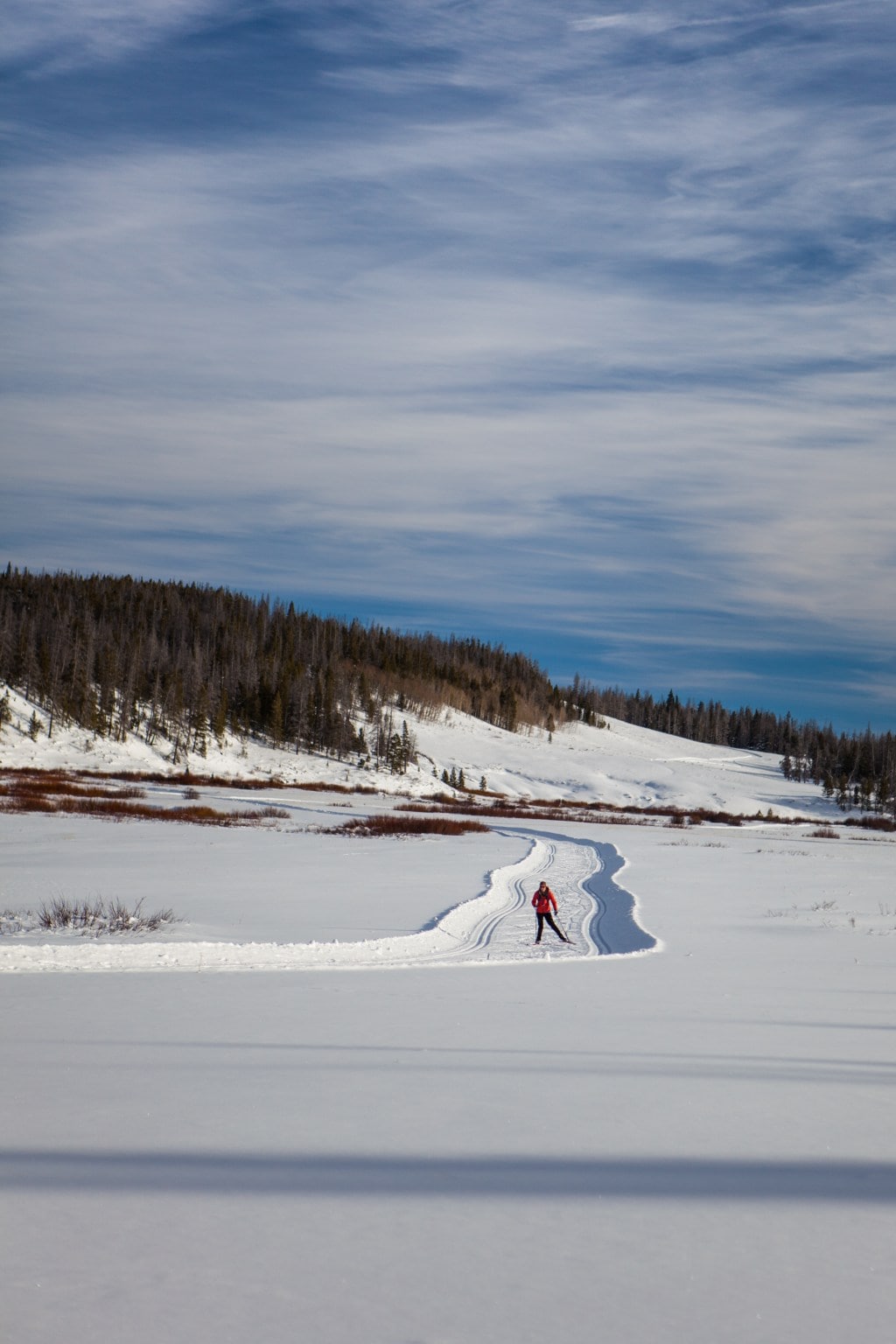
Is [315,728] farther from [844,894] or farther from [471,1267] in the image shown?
[471,1267]

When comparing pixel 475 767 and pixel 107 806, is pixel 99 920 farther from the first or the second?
pixel 475 767

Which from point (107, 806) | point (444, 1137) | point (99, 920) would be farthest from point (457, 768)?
point (444, 1137)

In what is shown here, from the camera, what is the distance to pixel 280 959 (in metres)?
12.7

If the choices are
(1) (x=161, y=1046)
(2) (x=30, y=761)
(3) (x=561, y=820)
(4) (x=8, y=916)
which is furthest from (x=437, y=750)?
(1) (x=161, y=1046)

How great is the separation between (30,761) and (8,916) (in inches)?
2489

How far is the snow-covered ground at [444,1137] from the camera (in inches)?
161

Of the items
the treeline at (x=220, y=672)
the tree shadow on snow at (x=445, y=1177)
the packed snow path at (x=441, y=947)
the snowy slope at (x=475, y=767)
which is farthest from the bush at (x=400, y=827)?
the treeline at (x=220, y=672)

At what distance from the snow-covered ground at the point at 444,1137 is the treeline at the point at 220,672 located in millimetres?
73967

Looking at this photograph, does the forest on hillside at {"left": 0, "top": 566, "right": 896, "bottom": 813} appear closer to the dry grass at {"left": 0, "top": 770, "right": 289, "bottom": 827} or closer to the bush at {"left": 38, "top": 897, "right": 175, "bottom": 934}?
the dry grass at {"left": 0, "top": 770, "right": 289, "bottom": 827}

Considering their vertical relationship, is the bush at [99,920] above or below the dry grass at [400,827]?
above

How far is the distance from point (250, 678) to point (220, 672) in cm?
653

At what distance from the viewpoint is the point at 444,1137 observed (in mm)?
6035

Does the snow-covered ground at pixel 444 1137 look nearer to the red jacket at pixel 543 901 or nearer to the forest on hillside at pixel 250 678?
the red jacket at pixel 543 901

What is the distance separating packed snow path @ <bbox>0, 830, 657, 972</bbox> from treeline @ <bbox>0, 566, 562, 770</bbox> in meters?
66.6
